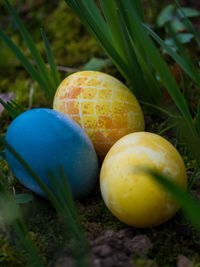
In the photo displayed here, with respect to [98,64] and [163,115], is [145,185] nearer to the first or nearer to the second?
[163,115]

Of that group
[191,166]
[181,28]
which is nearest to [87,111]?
[191,166]

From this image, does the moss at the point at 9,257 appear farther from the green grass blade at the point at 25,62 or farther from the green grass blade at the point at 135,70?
the green grass blade at the point at 135,70

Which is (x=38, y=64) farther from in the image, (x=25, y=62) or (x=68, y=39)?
(x=68, y=39)

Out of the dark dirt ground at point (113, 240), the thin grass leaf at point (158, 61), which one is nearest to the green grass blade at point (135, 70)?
the thin grass leaf at point (158, 61)

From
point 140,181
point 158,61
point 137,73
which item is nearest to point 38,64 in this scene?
point 137,73

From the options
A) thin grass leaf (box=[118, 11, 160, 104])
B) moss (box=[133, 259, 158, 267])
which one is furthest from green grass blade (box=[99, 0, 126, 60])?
moss (box=[133, 259, 158, 267])

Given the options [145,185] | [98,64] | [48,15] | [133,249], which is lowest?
[133,249]
